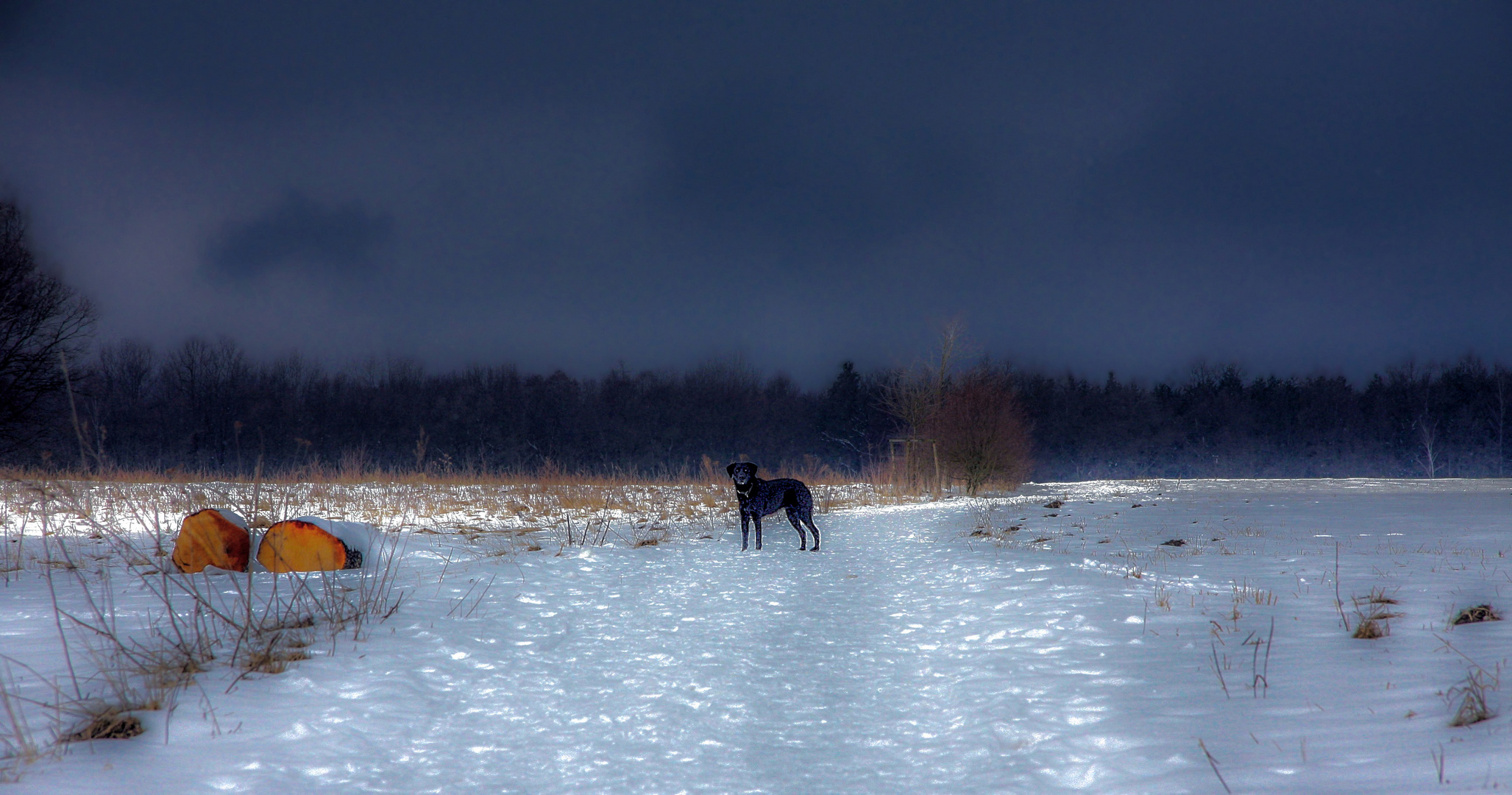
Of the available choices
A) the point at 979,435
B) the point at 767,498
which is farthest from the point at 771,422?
the point at 767,498

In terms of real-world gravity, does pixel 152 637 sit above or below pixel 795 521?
above

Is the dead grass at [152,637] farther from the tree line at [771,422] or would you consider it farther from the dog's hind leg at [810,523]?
the tree line at [771,422]

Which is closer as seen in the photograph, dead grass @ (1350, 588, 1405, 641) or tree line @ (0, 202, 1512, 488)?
dead grass @ (1350, 588, 1405, 641)

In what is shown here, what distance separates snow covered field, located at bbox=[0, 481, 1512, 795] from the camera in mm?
2682

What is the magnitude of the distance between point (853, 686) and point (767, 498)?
5687 millimetres

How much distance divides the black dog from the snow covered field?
7.35 ft

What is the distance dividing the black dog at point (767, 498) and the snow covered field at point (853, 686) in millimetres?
2240

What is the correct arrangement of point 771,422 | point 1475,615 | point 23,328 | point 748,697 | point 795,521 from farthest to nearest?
point 771,422 < point 23,328 < point 795,521 < point 1475,615 < point 748,697

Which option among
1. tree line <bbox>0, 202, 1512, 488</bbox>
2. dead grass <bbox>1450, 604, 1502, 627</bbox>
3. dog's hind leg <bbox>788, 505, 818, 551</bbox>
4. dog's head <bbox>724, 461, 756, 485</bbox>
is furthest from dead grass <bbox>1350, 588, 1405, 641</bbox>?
tree line <bbox>0, 202, 1512, 488</bbox>

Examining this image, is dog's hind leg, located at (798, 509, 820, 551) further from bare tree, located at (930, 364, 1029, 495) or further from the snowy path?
bare tree, located at (930, 364, 1029, 495)

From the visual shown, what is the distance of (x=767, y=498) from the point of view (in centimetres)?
965

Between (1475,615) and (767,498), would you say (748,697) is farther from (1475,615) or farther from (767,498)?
(767,498)

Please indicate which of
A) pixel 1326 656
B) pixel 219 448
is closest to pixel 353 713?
pixel 1326 656

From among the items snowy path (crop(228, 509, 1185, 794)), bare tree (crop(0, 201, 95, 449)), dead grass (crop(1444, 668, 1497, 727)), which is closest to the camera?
dead grass (crop(1444, 668, 1497, 727))
